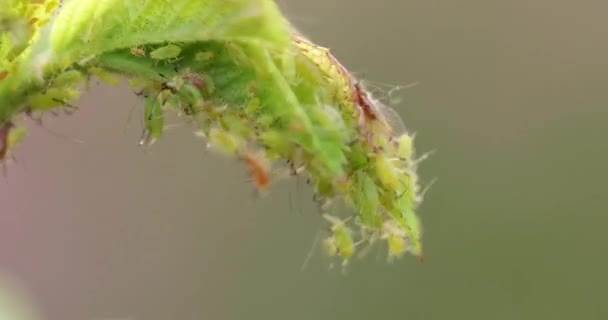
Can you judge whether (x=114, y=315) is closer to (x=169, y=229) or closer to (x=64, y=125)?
(x=169, y=229)

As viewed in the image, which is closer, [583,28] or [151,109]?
[151,109]

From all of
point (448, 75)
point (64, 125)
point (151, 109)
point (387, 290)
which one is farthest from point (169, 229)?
point (151, 109)

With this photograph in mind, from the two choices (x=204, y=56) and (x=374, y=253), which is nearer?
(x=204, y=56)

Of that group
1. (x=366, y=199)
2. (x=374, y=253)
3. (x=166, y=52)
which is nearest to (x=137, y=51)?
(x=166, y=52)

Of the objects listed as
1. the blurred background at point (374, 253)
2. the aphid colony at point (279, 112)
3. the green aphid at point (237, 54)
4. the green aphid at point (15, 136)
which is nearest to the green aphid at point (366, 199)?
the aphid colony at point (279, 112)

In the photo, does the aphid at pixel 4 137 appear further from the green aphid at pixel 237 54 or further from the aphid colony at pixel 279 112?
the green aphid at pixel 237 54

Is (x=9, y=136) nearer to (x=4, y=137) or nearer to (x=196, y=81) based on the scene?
(x=4, y=137)
